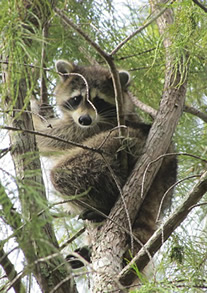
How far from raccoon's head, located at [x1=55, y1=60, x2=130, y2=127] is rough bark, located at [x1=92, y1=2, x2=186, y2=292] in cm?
78

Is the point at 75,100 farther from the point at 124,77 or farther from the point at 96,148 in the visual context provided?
the point at 96,148

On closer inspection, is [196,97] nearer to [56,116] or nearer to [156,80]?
[156,80]

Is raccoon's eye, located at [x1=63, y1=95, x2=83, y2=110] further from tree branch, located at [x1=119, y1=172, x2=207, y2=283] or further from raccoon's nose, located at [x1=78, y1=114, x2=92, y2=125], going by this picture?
tree branch, located at [x1=119, y1=172, x2=207, y2=283]

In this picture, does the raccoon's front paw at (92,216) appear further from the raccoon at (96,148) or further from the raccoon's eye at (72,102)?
the raccoon's eye at (72,102)

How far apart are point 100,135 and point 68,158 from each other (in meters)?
0.40

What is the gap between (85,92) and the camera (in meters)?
4.62

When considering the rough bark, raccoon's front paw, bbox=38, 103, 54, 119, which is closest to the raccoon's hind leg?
the rough bark

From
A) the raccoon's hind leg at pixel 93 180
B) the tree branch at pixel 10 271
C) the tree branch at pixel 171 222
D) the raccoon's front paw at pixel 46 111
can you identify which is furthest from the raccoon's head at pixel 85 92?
the tree branch at pixel 10 271

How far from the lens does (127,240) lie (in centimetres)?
332

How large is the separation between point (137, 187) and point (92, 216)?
0.45m

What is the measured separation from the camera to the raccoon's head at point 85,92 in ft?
15.2

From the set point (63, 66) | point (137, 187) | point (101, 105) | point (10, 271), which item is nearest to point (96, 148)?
point (137, 187)

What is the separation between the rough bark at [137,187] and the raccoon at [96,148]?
0.14 m

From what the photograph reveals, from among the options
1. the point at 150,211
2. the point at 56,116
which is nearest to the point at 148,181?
the point at 150,211
